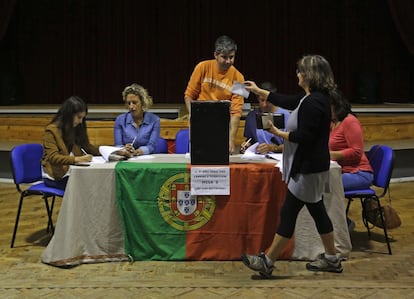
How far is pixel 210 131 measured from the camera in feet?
11.8

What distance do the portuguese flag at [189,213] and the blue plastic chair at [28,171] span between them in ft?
1.95

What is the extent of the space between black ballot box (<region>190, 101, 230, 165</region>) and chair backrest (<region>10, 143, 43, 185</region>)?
1.30 meters

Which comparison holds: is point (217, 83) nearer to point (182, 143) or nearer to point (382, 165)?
point (182, 143)

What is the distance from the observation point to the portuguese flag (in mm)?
3670

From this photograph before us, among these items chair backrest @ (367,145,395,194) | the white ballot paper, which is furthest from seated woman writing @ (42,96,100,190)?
chair backrest @ (367,145,395,194)

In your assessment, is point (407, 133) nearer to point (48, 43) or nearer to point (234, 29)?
point (234, 29)

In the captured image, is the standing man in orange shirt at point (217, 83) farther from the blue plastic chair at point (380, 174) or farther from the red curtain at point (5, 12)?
the red curtain at point (5, 12)

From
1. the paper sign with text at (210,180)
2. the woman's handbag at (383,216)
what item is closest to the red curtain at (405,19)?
the woman's handbag at (383,216)

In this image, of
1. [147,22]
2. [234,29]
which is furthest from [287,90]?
[147,22]

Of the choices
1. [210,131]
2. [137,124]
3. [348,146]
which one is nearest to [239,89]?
[210,131]

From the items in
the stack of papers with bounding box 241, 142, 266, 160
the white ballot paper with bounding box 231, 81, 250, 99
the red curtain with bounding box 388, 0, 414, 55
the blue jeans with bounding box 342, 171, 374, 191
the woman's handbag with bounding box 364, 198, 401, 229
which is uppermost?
the red curtain with bounding box 388, 0, 414, 55

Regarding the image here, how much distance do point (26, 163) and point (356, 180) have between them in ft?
7.48

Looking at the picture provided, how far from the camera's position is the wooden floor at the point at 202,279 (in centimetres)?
329

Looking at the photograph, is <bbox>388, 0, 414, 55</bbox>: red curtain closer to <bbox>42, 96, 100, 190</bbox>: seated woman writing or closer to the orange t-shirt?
the orange t-shirt
